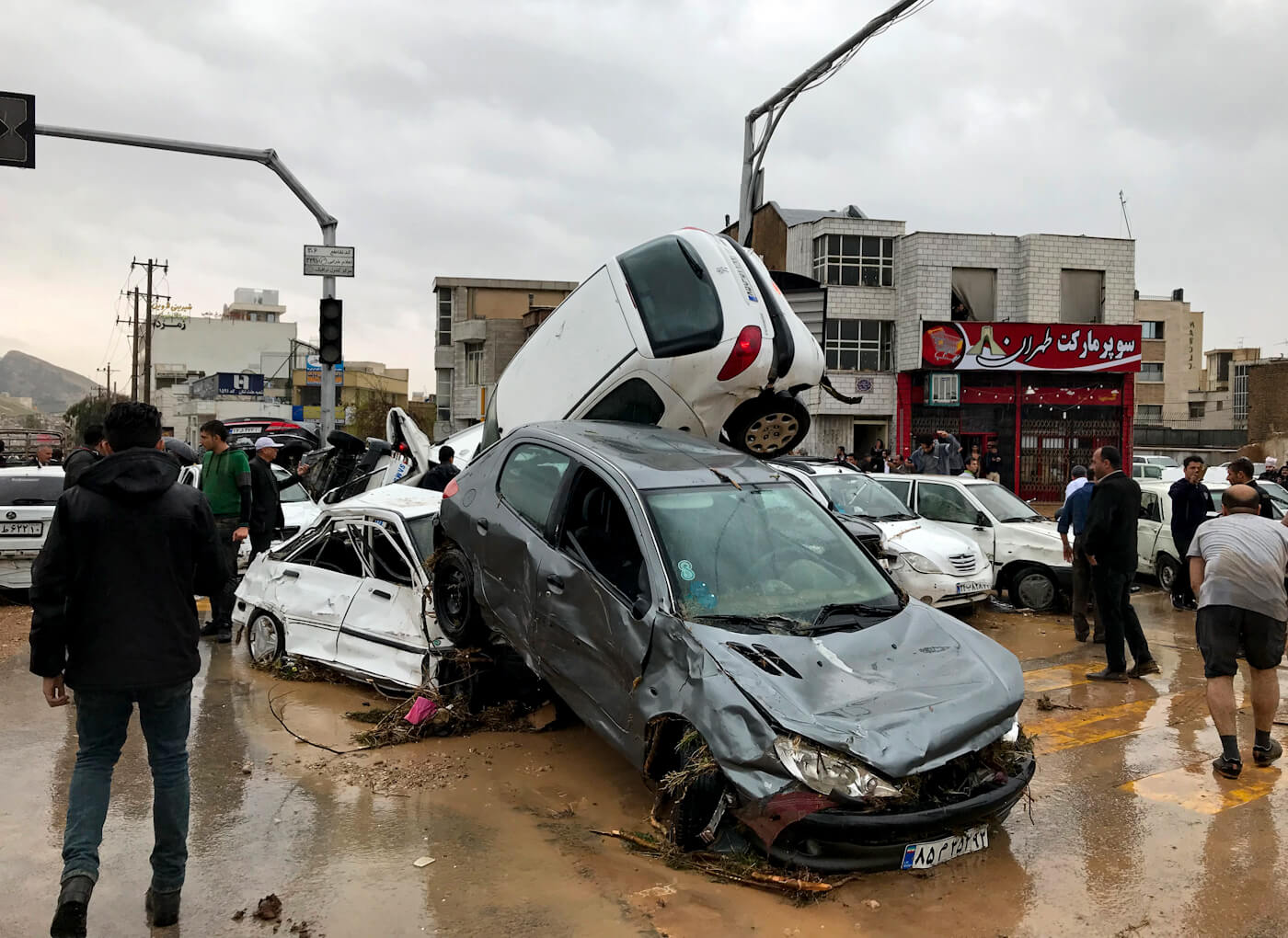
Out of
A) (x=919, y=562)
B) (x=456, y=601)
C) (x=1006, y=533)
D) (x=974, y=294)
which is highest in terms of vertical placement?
(x=974, y=294)

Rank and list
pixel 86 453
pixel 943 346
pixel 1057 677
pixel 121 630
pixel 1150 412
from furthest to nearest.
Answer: pixel 1150 412 → pixel 943 346 → pixel 86 453 → pixel 1057 677 → pixel 121 630

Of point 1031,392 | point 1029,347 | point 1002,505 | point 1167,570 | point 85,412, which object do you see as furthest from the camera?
point 85,412

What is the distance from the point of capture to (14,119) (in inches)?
427

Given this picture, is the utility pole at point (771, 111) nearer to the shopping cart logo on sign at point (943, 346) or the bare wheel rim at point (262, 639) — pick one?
the bare wheel rim at point (262, 639)

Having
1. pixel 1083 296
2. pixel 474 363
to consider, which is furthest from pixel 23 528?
pixel 474 363

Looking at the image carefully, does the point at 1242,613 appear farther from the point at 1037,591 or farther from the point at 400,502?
the point at 1037,591

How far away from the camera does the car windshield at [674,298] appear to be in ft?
22.4

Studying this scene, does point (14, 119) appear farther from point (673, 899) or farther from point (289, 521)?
point (673, 899)

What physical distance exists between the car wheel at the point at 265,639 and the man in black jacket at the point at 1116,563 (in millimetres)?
6561

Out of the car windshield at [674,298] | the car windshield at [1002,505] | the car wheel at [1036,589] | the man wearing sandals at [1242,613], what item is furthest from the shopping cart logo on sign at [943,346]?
the man wearing sandals at [1242,613]

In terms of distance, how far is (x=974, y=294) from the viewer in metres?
35.2

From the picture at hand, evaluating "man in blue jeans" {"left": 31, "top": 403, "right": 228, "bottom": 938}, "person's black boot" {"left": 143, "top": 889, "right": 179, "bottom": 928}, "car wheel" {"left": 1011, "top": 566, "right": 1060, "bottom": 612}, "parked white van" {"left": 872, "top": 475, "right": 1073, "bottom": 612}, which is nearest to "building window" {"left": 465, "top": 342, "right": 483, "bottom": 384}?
"parked white van" {"left": 872, "top": 475, "right": 1073, "bottom": 612}

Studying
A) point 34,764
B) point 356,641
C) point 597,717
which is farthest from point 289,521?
point 597,717

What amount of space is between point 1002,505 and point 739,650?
8.66 metres
